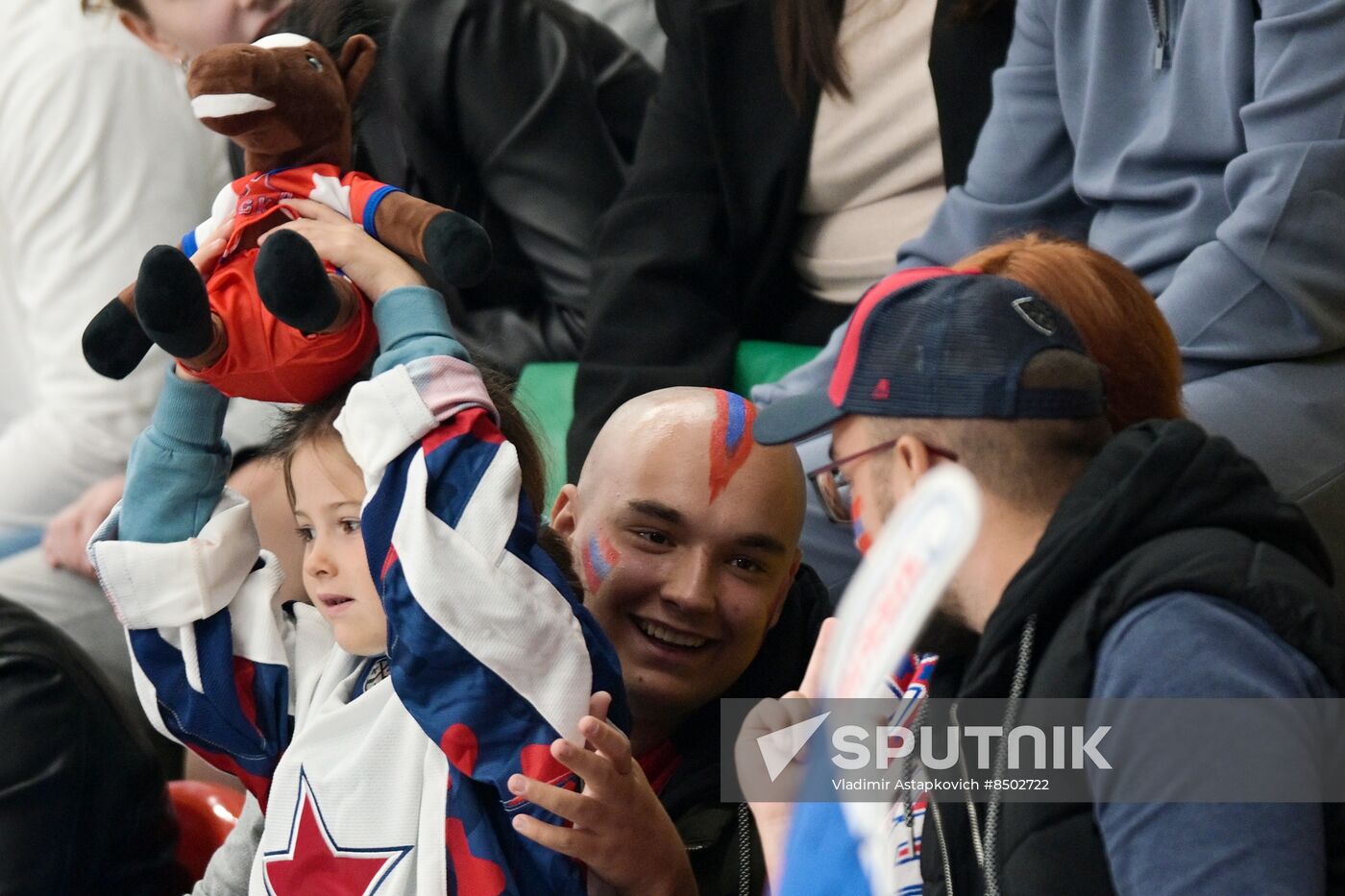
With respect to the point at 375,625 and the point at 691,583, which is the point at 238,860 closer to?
the point at 375,625

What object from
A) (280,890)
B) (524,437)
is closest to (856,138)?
(524,437)

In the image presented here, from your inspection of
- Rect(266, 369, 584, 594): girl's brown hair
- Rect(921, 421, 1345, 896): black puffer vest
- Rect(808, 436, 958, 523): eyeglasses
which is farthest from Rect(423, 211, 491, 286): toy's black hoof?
Rect(921, 421, 1345, 896): black puffer vest

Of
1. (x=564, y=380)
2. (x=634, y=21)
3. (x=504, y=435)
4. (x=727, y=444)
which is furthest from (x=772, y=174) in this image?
(x=504, y=435)

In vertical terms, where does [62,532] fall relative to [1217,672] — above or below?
below

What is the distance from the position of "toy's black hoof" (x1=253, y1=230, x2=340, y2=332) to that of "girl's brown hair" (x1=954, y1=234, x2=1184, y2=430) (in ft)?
1.29

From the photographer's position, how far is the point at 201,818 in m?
1.45

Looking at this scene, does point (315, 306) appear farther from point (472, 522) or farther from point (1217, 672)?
point (1217, 672)

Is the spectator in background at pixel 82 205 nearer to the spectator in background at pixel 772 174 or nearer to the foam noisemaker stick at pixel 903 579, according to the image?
the spectator in background at pixel 772 174

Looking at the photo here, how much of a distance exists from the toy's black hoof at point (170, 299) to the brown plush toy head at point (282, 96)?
0.12 meters

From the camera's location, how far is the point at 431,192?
2.05 m

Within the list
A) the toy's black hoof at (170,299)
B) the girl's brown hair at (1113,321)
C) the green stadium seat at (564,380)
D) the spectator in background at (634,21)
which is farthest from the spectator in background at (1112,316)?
the spectator in background at (634,21)

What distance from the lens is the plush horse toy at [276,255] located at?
38.2 inches

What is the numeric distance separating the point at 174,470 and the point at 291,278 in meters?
0.26

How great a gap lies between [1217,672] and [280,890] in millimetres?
614
